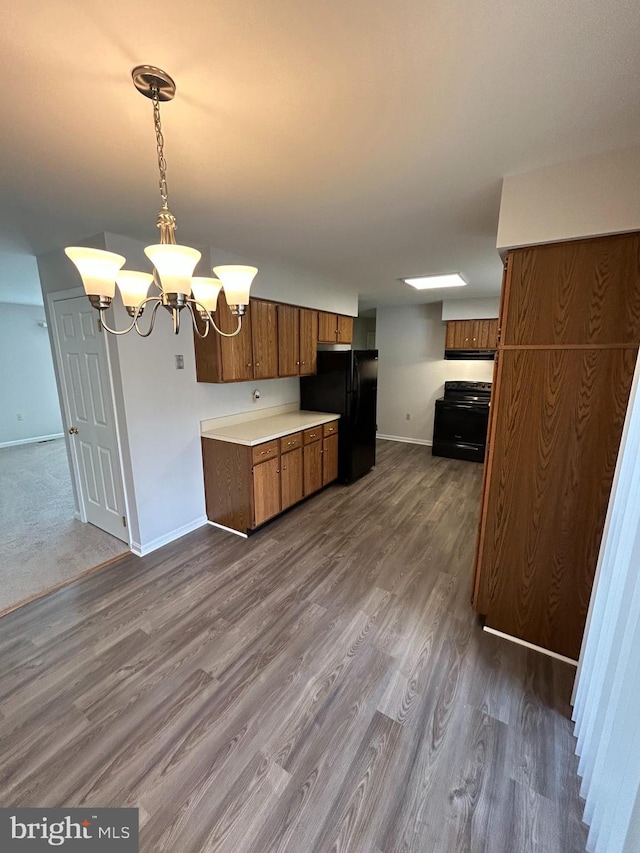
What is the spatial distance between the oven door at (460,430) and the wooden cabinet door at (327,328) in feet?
7.14

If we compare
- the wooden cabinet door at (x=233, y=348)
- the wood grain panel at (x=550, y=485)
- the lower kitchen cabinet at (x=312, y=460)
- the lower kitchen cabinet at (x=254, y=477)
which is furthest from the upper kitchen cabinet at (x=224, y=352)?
the wood grain panel at (x=550, y=485)

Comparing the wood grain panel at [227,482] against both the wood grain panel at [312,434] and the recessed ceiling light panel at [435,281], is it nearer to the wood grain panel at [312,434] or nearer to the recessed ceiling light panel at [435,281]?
the wood grain panel at [312,434]

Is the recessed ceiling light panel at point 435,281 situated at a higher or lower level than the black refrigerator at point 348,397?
higher

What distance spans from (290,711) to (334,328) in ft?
13.2

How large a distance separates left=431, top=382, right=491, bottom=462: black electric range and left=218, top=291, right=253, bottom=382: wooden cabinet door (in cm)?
354

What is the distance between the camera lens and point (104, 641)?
205 centimetres

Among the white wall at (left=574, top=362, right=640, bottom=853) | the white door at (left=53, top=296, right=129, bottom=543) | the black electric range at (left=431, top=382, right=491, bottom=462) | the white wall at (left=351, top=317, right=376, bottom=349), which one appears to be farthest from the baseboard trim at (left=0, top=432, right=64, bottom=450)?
the white wall at (left=574, top=362, right=640, bottom=853)

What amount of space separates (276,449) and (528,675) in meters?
2.41

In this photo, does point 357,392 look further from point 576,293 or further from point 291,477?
point 576,293

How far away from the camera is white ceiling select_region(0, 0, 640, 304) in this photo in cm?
92

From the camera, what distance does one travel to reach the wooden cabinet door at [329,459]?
410cm

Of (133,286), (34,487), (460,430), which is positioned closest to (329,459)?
(460,430)

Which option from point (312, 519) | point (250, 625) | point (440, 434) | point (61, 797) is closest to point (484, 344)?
point (440, 434)

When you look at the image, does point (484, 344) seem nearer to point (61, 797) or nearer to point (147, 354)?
point (147, 354)
